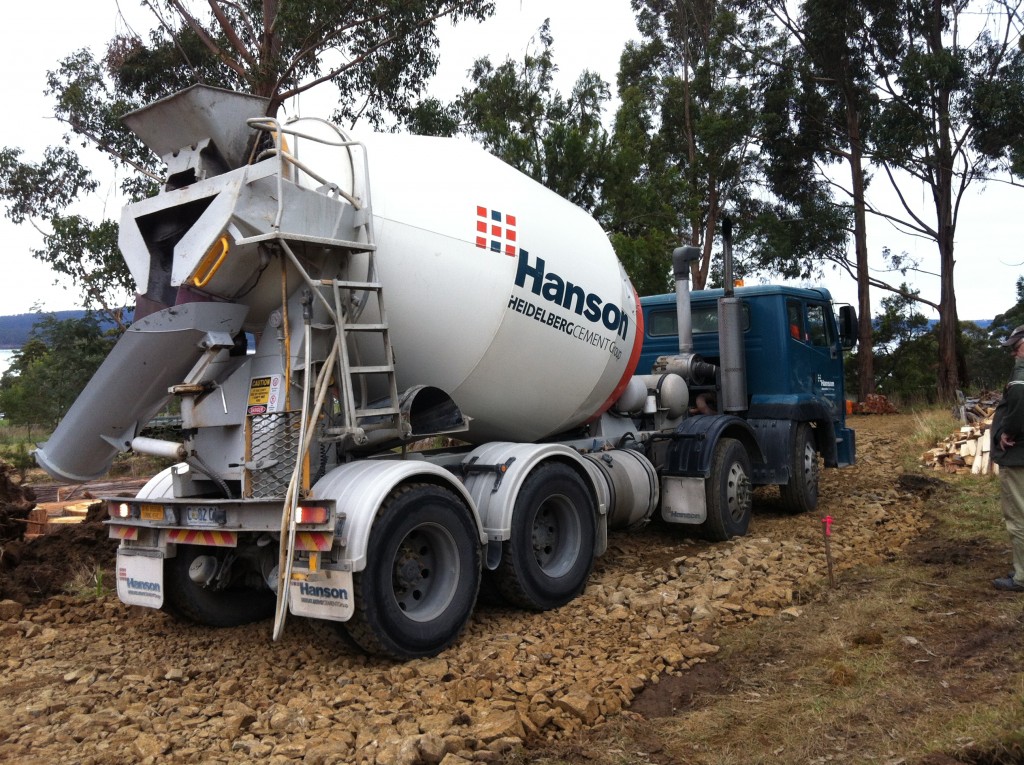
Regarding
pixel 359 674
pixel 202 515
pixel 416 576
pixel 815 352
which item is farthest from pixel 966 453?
pixel 202 515

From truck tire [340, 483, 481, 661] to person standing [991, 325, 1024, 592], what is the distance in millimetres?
3901

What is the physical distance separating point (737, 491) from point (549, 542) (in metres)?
2.86

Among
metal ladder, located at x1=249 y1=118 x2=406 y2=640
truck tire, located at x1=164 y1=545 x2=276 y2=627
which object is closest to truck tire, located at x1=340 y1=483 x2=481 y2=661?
metal ladder, located at x1=249 y1=118 x2=406 y2=640

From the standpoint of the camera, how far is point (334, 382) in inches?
205

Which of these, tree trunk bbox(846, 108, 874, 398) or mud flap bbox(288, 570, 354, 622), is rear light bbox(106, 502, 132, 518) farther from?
tree trunk bbox(846, 108, 874, 398)

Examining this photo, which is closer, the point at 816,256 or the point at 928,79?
the point at 928,79

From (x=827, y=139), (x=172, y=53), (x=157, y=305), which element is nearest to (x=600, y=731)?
(x=157, y=305)

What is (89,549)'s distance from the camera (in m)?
7.82

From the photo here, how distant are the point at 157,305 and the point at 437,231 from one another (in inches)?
72.6

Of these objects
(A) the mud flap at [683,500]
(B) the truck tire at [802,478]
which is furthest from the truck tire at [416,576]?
(B) the truck tire at [802,478]

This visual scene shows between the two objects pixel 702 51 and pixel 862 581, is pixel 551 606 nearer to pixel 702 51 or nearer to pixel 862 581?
pixel 862 581

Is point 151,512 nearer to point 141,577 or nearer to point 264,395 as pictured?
point 141,577

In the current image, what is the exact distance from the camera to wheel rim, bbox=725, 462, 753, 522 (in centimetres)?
838

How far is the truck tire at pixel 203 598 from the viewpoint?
567cm
